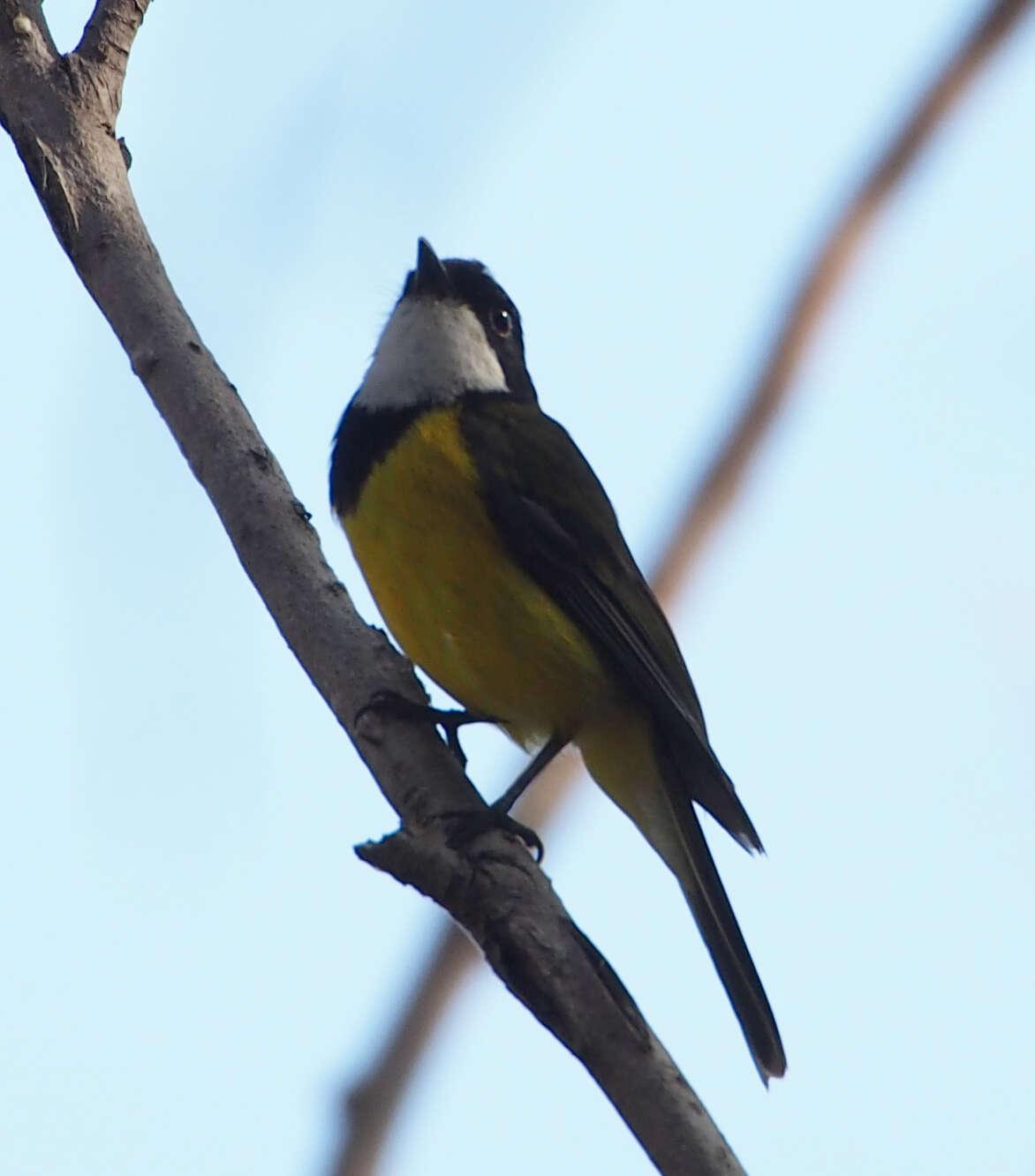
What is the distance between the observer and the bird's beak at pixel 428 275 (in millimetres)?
5922

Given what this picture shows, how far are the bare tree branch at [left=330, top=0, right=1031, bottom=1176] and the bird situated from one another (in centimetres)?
22

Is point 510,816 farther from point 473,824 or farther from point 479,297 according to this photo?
point 479,297

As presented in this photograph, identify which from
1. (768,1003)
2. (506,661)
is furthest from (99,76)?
(768,1003)

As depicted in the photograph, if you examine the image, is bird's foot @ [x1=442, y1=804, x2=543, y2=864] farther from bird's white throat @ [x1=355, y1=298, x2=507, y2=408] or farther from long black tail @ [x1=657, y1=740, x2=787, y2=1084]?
bird's white throat @ [x1=355, y1=298, x2=507, y2=408]

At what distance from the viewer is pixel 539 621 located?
15.4ft

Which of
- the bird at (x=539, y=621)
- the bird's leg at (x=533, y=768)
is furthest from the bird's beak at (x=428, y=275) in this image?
the bird's leg at (x=533, y=768)

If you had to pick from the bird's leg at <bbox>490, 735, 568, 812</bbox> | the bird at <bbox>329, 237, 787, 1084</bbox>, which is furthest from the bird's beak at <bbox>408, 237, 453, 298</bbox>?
the bird's leg at <bbox>490, 735, 568, 812</bbox>

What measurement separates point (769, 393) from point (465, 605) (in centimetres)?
96

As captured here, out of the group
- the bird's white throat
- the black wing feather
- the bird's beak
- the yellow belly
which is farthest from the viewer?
the bird's beak

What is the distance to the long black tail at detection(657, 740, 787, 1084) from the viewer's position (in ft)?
14.7

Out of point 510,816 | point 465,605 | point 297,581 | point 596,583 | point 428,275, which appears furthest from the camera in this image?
point 428,275

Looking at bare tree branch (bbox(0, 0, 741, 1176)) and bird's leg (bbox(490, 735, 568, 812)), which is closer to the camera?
bare tree branch (bbox(0, 0, 741, 1176))

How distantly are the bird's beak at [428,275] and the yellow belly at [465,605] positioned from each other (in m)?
1.22

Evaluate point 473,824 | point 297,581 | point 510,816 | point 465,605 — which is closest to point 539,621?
point 465,605
